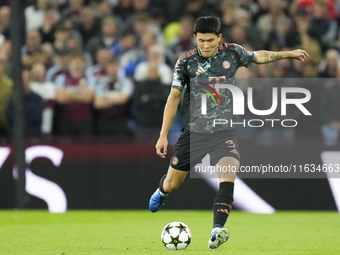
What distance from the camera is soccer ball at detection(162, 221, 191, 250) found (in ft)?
19.7

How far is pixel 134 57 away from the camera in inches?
447

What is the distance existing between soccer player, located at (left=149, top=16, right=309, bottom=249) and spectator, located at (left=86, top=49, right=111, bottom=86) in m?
4.32

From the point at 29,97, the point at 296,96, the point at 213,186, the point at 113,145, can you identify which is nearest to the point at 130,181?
the point at 113,145

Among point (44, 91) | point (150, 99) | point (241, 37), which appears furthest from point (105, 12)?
point (150, 99)

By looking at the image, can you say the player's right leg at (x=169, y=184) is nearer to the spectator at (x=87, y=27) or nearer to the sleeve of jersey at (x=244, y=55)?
the sleeve of jersey at (x=244, y=55)

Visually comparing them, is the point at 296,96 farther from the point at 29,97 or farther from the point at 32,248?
the point at 32,248

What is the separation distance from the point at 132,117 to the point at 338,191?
3439 millimetres

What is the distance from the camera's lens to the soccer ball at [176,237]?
19.7 feet

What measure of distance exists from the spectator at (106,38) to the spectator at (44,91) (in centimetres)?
136

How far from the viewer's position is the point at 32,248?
6.23 meters

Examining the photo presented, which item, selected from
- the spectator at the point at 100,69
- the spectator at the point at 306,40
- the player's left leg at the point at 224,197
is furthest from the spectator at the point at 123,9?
the player's left leg at the point at 224,197

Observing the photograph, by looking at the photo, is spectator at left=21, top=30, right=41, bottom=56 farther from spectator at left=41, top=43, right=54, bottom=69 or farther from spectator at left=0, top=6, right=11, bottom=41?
spectator at left=0, top=6, right=11, bottom=41

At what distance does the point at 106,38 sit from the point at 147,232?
541 centimetres

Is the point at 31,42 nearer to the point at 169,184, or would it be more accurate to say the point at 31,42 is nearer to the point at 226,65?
the point at 169,184
